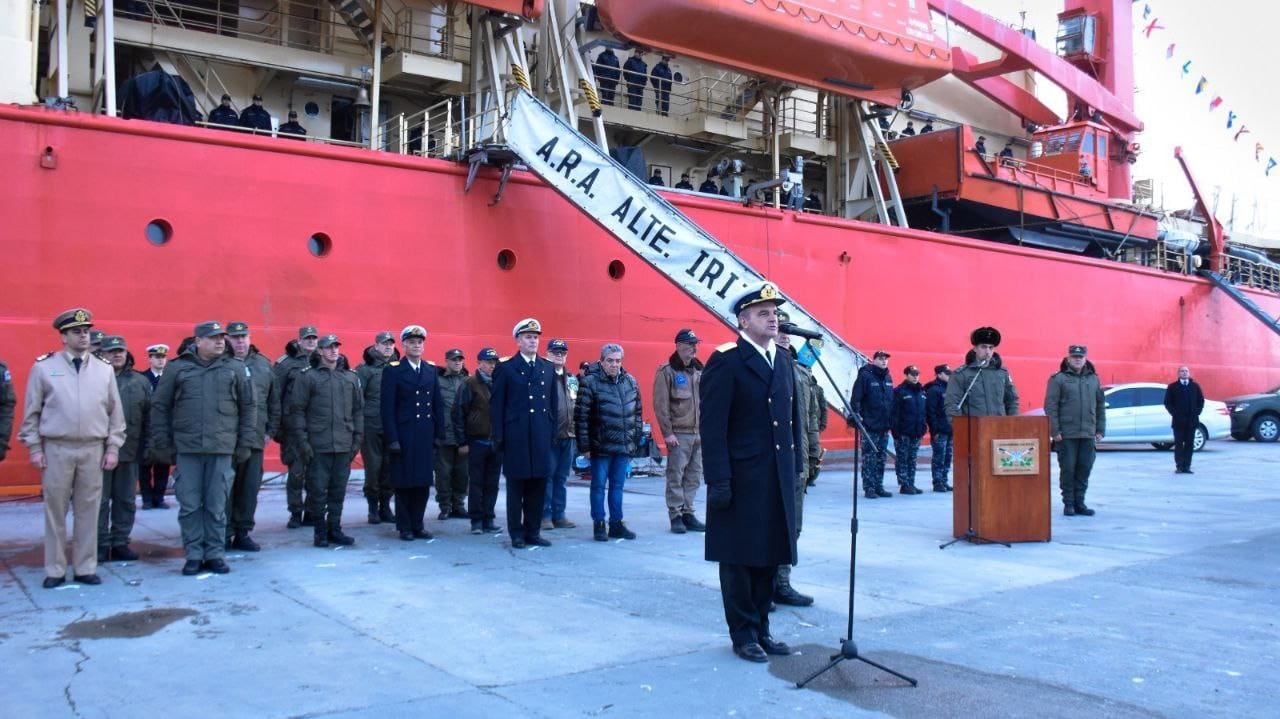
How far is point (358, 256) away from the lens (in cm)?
1230

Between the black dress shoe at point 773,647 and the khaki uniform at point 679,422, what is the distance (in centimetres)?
387

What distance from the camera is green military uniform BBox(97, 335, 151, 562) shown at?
7.29m

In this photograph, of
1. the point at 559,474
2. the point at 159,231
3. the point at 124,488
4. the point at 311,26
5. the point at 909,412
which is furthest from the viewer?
the point at 311,26

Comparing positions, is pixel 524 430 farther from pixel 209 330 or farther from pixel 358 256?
pixel 358 256

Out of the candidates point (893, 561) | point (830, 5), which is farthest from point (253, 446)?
Answer: point (830, 5)

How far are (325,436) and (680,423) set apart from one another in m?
2.84

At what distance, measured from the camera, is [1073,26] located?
22781 mm

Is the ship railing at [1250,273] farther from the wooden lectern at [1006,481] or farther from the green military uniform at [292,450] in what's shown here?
the green military uniform at [292,450]

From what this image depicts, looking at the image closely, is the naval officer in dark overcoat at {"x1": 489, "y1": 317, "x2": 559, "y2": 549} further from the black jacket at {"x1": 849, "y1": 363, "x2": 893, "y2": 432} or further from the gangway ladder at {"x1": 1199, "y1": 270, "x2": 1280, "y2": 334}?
the gangway ladder at {"x1": 1199, "y1": 270, "x2": 1280, "y2": 334}

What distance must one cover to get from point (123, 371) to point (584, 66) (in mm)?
8701

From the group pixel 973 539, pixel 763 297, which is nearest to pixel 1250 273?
pixel 973 539

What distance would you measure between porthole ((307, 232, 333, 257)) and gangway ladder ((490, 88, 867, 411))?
2.35 m

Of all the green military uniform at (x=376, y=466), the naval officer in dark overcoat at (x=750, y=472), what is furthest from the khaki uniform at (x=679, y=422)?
the naval officer in dark overcoat at (x=750, y=472)

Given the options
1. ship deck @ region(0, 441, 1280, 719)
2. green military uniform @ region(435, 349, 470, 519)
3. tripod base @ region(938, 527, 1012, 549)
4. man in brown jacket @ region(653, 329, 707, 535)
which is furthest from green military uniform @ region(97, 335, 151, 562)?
tripod base @ region(938, 527, 1012, 549)
